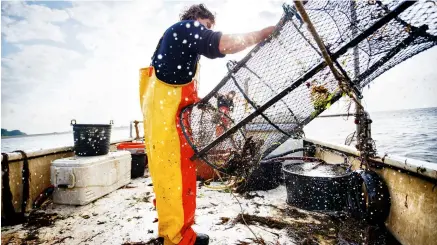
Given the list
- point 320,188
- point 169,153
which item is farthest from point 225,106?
point 320,188

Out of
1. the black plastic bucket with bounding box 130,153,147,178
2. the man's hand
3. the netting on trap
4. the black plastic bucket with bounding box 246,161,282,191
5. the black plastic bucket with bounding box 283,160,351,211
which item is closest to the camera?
the netting on trap

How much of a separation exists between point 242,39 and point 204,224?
258 cm

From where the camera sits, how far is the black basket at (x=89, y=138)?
4457 millimetres

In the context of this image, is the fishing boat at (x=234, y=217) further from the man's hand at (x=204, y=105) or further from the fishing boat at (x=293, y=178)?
the man's hand at (x=204, y=105)

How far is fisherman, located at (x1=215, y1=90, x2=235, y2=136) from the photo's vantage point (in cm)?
243

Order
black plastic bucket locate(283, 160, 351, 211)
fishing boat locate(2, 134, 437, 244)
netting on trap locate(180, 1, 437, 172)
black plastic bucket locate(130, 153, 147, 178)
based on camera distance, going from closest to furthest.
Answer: netting on trap locate(180, 1, 437, 172), fishing boat locate(2, 134, 437, 244), black plastic bucket locate(283, 160, 351, 211), black plastic bucket locate(130, 153, 147, 178)

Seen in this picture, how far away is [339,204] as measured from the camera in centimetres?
366

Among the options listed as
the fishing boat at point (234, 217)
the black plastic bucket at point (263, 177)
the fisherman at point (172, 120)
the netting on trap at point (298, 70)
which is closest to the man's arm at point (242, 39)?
the netting on trap at point (298, 70)

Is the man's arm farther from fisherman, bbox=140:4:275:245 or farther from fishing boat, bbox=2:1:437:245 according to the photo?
fisherman, bbox=140:4:275:245

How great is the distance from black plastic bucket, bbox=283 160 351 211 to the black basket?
11.4 feet

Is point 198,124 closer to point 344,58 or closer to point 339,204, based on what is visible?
point 344,58

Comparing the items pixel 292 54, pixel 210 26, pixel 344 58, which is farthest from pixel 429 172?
pixel 210 26

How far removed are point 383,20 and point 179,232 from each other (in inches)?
84.2

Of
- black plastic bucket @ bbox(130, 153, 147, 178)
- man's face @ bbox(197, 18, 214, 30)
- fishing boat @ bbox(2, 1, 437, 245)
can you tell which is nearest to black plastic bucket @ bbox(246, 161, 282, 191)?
fishing boat @ bbox(2, 1, 437, 245)
